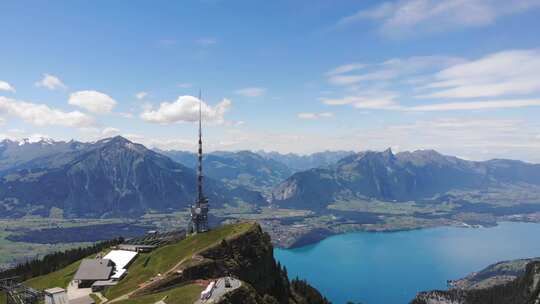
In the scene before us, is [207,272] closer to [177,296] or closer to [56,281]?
[177,296]

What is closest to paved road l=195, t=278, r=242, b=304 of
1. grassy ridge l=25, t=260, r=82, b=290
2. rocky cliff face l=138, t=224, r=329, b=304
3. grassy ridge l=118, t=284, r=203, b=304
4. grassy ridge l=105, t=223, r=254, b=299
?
rocky cliff face l=138, t=224, r=329, b=304

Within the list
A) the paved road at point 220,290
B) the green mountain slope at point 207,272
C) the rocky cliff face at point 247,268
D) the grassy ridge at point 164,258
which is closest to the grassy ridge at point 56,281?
the green mountain slope at point 207,272

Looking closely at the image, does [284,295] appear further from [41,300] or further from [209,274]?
[41,300]

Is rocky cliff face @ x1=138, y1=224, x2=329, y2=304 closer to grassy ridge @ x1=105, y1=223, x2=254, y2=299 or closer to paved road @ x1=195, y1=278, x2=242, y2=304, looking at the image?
paved road @ x1=195, y1=278, x2=242, y2=304

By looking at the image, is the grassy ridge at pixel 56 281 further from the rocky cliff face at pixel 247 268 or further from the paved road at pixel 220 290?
the paved road at pixel 220 290

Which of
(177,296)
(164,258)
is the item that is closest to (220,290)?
(177,296)

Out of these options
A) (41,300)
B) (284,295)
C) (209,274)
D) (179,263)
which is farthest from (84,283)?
(284,295)
